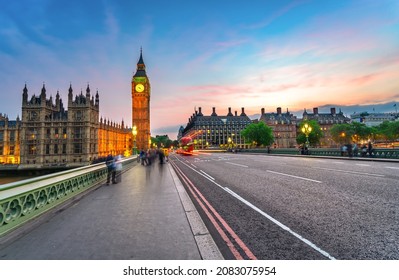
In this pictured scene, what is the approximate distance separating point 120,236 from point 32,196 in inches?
126

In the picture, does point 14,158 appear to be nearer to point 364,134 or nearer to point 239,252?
point 239,252

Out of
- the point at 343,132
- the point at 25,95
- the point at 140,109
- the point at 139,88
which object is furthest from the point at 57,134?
the point at 343,132

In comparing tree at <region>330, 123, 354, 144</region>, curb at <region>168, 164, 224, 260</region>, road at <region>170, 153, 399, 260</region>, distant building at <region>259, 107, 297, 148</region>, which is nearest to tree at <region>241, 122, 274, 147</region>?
tree at <region>330, 123, 354, 144</region>

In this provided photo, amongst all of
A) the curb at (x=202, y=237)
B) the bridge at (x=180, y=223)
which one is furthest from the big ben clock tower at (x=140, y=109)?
the curb at (x=202, y=237)

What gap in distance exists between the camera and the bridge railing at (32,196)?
14.4 feet

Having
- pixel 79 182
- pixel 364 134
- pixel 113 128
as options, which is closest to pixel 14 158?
pixel 113 128

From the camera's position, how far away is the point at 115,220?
518 cm

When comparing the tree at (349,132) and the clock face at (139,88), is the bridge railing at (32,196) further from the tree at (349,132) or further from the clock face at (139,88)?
the clock face at (139,88)

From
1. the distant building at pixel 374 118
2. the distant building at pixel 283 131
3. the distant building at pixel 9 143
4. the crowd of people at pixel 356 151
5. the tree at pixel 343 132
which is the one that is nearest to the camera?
the crowd of people at pixel 356 151

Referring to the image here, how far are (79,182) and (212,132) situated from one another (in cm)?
14313

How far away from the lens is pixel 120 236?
13.6 ft

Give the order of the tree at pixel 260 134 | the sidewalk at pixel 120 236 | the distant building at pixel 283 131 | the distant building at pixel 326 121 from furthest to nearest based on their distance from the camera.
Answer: the distant building at pixel 326 121 → the distant building at pixel 283 131 → the tree at pixel 260 134 → the sidewalk at pixel 120 236

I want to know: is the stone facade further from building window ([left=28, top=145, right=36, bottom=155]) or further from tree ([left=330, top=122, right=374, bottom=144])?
tree ([left=330, top=122, right=374, bottom=144])

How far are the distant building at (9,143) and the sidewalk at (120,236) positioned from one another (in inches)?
3957
